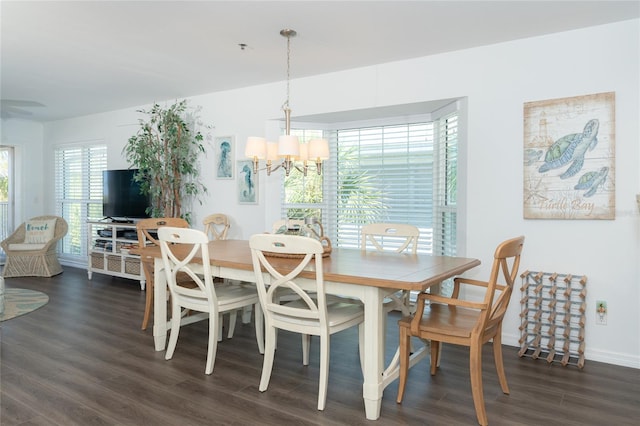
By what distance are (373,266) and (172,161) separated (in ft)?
12.2

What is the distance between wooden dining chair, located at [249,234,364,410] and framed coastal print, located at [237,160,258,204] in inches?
98.9

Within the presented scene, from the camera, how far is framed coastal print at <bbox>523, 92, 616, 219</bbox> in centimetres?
329

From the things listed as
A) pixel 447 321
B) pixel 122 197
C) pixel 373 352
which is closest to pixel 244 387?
pixel 373 352

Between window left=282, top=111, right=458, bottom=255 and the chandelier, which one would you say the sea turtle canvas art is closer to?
window left=282, top=111, right=458, bottom=255

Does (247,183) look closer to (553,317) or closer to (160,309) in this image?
(160,309)

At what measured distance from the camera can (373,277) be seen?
2.37m

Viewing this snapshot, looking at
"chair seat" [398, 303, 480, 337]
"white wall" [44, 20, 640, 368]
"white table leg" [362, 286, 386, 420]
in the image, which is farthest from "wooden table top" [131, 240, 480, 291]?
"white wall" [44, 20, 640, 368]

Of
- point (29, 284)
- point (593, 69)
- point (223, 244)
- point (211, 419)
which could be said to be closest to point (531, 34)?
point (593, 69)

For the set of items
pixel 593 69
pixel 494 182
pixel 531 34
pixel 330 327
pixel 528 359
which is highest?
pixel 531 34

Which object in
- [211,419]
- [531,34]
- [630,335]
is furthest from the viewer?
[531,34]

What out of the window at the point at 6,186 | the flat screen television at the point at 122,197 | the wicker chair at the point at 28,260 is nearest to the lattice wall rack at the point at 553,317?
the flat screen television at the point at 122,197

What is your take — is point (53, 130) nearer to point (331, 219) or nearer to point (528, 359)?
point (331, 219)

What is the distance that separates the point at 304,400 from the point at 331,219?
2824 mm

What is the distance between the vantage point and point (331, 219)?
17.2 ft
